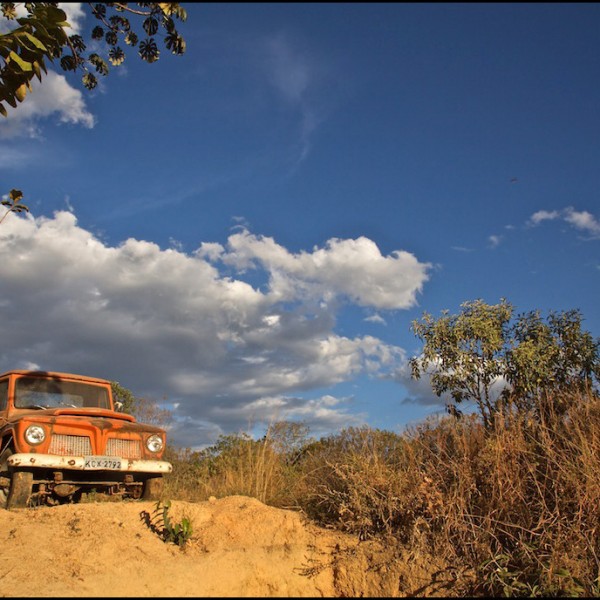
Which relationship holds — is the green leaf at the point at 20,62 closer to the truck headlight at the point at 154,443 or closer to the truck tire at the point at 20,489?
the truck tire at the point at 20,489

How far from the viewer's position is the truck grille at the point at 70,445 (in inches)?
319

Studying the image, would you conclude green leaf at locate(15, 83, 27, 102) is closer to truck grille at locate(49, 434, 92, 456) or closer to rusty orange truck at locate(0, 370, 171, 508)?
rusty orange truck at locate(0, 370, 171, 508)

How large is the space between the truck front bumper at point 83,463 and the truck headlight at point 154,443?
0.27m

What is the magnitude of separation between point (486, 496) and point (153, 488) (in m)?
4.98

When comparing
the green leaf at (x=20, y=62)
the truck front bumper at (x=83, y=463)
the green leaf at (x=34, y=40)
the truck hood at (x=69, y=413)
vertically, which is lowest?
the truck front bumper at (x=83, y=463)

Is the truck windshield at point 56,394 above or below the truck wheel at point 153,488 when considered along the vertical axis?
above

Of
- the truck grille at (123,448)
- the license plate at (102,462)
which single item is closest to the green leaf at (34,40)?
the license plate at (102,462)

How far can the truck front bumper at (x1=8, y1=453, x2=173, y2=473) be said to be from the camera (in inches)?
301

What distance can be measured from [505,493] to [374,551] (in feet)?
4.87

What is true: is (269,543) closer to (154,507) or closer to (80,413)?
(154,507)

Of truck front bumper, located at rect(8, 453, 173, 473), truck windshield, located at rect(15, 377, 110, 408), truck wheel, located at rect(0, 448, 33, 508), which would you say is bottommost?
truck wheel, located at rect(0, 448, 33, 508)

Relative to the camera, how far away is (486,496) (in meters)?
6.27

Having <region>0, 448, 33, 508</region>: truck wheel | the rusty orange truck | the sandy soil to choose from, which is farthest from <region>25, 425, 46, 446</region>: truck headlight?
the sandy soil

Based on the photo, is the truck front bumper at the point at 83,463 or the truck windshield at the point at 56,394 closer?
the truck front bumper at the point at 83,463
